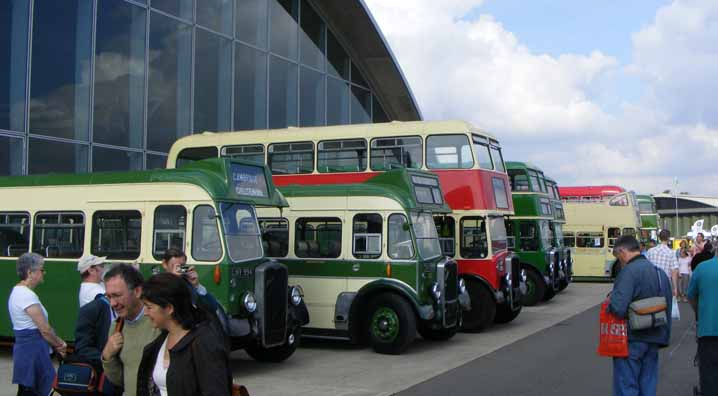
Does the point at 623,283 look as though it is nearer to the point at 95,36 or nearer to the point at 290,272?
the point at 290,272

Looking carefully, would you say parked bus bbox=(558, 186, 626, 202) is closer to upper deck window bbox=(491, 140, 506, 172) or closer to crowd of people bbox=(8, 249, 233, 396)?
upper deck window bbox=(491, 140, 506, 172)

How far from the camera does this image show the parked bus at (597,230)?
33.2m

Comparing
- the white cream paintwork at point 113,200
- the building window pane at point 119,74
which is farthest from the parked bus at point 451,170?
the white cream paintwork at point 113,200

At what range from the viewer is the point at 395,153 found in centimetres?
1689

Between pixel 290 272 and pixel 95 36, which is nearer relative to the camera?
pixel 290 272

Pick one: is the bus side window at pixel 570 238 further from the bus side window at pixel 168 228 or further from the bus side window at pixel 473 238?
the bus side window at pixel 168 228

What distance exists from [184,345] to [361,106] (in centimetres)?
2982

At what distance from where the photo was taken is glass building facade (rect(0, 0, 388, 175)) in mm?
18359

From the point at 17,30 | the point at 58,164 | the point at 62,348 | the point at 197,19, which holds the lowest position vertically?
the point at 62,348

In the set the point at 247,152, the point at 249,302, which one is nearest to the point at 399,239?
the point at 249,302

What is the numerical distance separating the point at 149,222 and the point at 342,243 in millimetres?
3757

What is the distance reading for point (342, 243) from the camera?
46.6ft

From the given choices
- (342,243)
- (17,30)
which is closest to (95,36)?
(17,30)

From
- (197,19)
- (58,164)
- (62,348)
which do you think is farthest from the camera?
(197,19)
